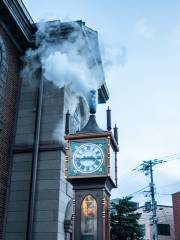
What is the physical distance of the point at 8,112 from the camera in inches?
423

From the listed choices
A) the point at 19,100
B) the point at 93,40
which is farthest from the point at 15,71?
the point at 93,40

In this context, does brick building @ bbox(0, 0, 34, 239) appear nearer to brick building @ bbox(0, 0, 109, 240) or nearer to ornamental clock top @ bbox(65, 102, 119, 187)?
brick building @ bbox(0, 0, 109, 240)

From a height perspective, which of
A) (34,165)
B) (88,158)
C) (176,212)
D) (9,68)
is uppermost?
(9,68)

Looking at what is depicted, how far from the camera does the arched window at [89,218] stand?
19.7ft

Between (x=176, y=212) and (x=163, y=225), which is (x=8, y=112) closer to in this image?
(x=176, y=212)

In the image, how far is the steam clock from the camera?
6043mm

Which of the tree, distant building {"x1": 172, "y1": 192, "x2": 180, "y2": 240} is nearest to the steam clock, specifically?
the tree

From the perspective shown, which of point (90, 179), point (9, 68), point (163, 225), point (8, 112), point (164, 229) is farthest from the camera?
point (163, 225)

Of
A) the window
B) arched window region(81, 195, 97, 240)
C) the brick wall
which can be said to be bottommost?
arched window region(81, 195, 97, 240)

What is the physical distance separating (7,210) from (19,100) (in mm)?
3424

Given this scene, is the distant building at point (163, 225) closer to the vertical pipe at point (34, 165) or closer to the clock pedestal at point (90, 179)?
the vertical pipe at point (34, 165)

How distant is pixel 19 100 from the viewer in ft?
37.3

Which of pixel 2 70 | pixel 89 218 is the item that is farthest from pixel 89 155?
pixel 2 70

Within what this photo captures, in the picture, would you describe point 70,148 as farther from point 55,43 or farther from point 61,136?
point 55,43
